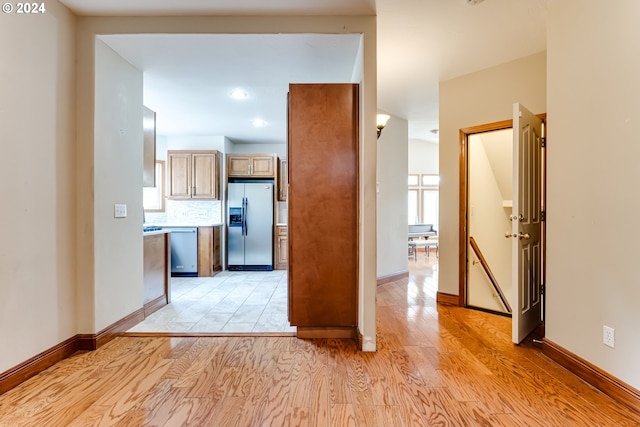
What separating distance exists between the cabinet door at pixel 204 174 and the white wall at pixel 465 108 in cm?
377

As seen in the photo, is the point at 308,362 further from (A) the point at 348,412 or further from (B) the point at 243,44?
(B) the point at 243,44

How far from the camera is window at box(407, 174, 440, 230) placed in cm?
855

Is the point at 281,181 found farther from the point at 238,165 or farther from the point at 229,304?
the point at 229,304

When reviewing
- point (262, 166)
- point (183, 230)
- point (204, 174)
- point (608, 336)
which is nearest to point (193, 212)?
point (183, 230)

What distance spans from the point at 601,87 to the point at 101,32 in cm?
354

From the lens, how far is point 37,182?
2.01 m

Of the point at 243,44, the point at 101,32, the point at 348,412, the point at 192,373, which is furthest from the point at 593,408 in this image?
the point at 101,32

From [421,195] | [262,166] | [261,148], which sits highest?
[261,148]

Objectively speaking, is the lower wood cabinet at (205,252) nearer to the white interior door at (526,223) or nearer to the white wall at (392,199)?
the white wall at (392,199)

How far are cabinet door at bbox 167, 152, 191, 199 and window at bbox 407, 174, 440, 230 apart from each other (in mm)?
5860

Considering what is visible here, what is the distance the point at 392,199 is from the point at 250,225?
2.57 meters

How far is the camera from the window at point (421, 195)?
8555mm

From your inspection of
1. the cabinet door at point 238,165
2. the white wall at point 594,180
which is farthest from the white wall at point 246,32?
the cabinet door at point 238,165

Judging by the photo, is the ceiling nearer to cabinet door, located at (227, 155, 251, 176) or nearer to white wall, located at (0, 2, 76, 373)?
white wall, located at (0, 2, 76, 373)
